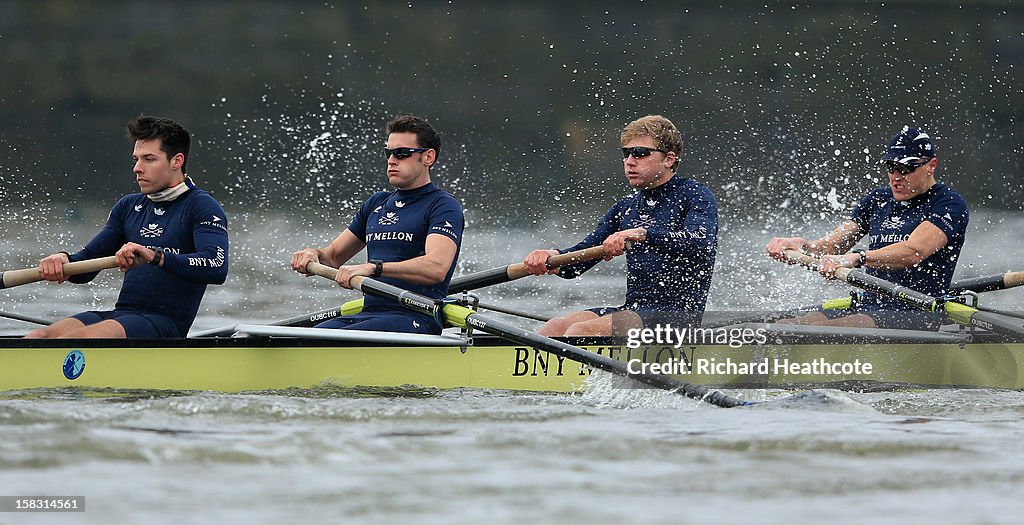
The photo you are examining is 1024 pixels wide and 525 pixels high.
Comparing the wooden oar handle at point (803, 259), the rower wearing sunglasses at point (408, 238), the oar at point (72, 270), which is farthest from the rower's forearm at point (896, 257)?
the oar at point (72, 270)

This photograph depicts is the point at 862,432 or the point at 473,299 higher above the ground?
the point at 473,299

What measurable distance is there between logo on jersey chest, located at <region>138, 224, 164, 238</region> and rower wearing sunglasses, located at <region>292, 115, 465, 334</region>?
68cm

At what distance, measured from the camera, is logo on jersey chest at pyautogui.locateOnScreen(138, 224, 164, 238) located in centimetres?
579

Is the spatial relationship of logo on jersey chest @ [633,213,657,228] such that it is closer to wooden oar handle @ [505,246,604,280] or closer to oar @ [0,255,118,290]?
wooden oar handle @ [505,246,604,280]

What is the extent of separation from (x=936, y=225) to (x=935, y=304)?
0.47m

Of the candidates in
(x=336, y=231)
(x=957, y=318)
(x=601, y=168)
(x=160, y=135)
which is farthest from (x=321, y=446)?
(x=601, y=168)

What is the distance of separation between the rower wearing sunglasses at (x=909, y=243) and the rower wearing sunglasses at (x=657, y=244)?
817 mm

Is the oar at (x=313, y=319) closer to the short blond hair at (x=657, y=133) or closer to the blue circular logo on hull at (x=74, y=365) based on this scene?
the blue circular logo on hull at (x=74, y=365)

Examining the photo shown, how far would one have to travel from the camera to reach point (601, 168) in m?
17.2

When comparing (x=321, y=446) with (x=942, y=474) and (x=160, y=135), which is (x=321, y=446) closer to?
(x=942, y=474)

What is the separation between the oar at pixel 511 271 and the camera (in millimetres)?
6039

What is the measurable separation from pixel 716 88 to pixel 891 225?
1236 centimetres

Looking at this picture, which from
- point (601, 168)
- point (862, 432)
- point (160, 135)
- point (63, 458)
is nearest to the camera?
point (63, 458)

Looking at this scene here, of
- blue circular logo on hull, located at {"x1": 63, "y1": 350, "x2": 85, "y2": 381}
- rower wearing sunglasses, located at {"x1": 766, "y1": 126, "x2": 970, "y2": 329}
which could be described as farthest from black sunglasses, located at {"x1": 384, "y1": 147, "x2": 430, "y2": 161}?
rower wearing sunglasses, located at {"x1": 766, "y1": 126, "x2": 970, "y2": 329}
